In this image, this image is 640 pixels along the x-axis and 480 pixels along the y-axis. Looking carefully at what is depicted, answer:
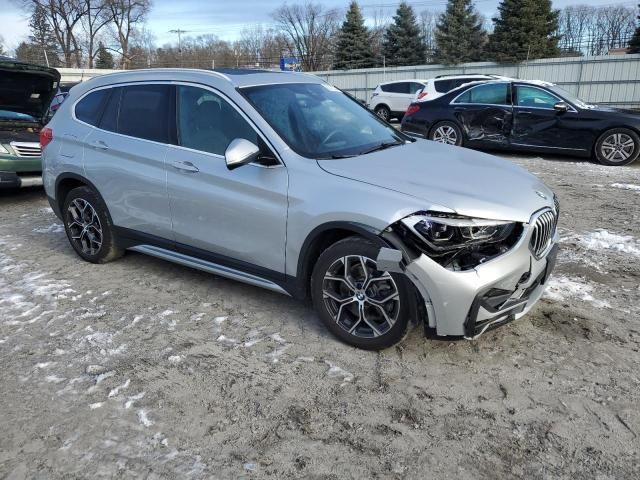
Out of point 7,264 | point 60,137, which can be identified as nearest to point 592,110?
point 60,137

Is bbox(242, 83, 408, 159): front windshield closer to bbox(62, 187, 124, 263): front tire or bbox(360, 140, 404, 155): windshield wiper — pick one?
bbox(360, 140, 404, 155): windshield wiper

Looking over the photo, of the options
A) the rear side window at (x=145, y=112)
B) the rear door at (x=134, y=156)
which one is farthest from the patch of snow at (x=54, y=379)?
the rear side window at (x=145, y=112)

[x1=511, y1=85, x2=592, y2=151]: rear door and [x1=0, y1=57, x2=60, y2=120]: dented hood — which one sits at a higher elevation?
[x1=0, y1=57, x2=60, y2=120]: dented hood

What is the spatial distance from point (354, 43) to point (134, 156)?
1724 inches

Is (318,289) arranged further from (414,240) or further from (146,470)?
(146,470)

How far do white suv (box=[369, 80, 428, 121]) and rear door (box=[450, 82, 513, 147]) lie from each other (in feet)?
32.2

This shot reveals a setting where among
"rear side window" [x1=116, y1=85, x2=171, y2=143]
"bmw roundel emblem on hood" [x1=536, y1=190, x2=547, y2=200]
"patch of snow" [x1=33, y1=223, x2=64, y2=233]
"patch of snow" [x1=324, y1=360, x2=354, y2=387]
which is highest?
"rear side window" [x1=116, y1=85, x2=171, y2=143]

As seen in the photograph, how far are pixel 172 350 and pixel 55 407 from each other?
2.59 feet

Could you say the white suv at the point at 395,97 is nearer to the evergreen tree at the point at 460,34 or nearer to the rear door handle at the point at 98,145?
the rear door handle at the point at 98,145

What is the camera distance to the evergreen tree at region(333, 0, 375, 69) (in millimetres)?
45156

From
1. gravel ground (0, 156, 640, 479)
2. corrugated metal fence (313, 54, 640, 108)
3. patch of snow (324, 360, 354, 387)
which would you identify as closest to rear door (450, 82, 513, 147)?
gravel ground (0, 156, 640, 479)

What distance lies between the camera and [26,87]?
8.12 metres

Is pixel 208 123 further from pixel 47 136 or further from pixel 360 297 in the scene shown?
pixel 47 136

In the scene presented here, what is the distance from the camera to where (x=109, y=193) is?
476 centimetres
